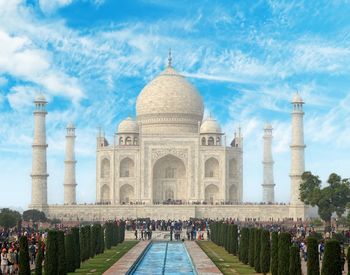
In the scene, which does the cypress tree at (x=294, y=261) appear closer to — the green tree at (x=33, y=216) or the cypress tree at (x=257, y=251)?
the cypress tree at (x=257, y=251)

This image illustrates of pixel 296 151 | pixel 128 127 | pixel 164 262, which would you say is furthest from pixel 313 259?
pixel 128 127

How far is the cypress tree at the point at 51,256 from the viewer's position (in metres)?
19.4

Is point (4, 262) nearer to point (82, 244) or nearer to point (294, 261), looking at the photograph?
point (82, 244)

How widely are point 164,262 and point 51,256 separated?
621 cm

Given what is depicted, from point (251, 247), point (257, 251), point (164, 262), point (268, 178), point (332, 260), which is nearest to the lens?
point (332, 260)

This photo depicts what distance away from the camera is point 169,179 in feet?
192

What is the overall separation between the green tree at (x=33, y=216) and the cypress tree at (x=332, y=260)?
34256 millimetres

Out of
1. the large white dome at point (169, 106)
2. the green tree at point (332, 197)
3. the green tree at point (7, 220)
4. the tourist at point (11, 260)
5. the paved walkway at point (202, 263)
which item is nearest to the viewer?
the tourist at point (11, 260)

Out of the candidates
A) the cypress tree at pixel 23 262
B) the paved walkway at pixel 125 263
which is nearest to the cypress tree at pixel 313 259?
the paved walkway at pixel 125 263

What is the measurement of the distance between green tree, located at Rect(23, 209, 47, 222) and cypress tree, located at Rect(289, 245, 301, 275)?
32623mm

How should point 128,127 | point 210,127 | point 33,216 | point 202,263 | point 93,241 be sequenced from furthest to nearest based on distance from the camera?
1. point 128,127
2. point 210,127
3. point 33,216
4. point 93,241
5. point 202,263

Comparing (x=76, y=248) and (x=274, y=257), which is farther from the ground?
(x=76, y=248)

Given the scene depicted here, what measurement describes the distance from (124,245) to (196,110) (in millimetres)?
27732

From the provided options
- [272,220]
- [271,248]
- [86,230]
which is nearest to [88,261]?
[86,230]
